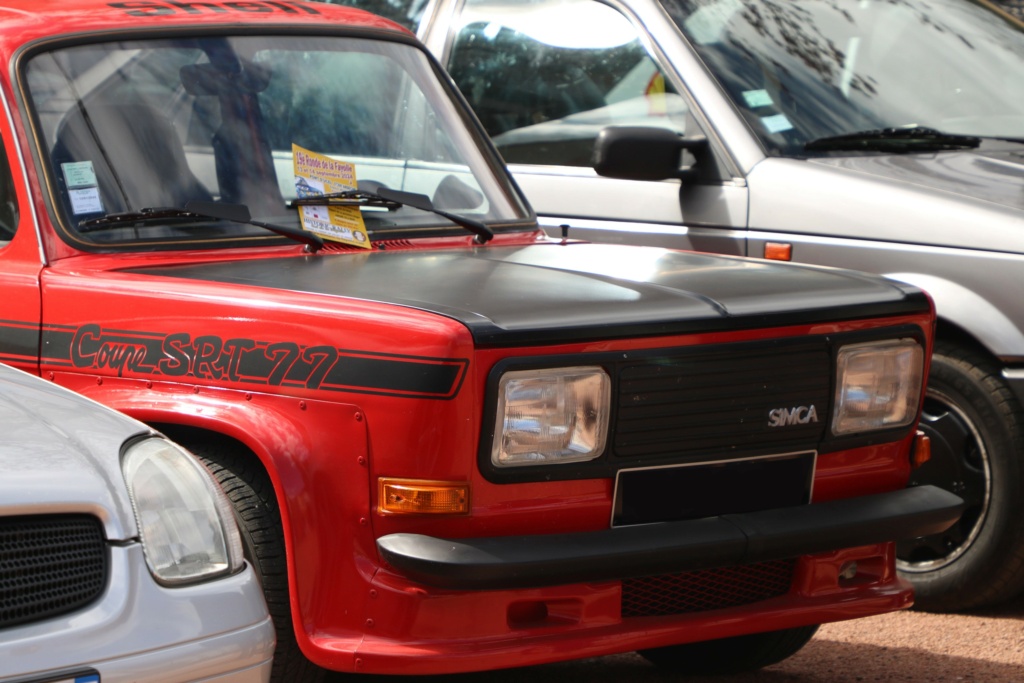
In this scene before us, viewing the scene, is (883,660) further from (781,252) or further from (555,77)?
(555,77)

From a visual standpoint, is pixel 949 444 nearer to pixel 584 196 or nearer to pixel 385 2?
pixel 584 196

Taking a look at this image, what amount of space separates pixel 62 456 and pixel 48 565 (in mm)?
228

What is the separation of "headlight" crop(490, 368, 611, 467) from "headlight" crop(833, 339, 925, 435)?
671mm

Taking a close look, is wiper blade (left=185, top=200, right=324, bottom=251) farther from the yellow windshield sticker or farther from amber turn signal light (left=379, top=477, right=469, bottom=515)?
amber turn signal light (left=379, top=477, right=469, bottom=515)

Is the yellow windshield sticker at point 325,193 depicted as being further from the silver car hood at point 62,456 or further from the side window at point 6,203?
the silver car hood at point 62,456

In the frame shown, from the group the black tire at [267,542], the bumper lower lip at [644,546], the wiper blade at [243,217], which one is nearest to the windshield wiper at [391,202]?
the wiper blade at [243,217]

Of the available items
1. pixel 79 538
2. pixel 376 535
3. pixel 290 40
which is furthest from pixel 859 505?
pixel 290 40

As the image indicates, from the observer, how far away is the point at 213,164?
4.10 m

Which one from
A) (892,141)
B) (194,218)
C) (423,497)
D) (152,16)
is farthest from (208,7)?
(892,141)

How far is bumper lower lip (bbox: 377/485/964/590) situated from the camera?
10.2 feet

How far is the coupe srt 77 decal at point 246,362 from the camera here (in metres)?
3.12

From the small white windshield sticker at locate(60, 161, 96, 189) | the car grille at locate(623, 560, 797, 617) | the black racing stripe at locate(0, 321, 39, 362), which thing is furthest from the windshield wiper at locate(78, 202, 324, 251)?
the car grille at locate(623, 560, 797, 617)

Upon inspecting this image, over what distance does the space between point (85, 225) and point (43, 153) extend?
0.21 metres

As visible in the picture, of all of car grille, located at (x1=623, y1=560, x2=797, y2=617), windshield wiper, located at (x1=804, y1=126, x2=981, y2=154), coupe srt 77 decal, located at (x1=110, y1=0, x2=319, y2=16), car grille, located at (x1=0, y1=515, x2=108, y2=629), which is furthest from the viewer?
windshield wiper, located at (x1=804, y1=126, x2=981, y2=154)
